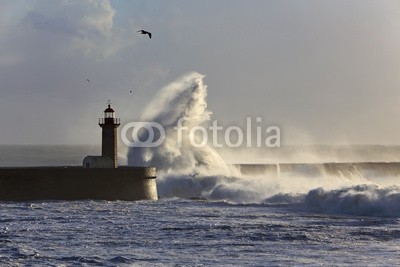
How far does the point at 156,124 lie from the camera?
141 feet

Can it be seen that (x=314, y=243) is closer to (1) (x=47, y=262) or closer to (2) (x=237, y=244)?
(2) (x=237, y=244)

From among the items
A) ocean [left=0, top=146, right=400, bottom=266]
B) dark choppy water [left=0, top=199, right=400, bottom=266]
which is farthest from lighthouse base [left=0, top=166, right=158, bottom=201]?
dark choppy water [left=0, top=199, right=400, bottom=266]

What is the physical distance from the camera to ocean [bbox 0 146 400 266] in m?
17.8

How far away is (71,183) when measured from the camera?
31.2 m

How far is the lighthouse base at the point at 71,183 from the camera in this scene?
101 ft

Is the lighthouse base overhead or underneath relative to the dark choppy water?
overhead

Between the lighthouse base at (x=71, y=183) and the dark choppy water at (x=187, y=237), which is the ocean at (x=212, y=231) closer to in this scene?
the dark choppy water at (x=187, y=237)

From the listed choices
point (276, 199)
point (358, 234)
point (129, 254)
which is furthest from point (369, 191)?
point (129, 254)

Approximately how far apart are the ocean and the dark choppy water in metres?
0.02

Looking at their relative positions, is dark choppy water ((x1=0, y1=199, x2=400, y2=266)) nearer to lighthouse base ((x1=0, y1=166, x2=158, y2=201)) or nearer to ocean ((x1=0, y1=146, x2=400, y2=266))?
ocean ((x1=0, y1=146, x2=400, y2=266))

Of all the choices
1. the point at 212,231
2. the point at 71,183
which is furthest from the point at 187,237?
the point at 71,183

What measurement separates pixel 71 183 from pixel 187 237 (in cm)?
1109

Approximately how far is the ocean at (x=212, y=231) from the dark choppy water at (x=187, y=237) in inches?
0.7

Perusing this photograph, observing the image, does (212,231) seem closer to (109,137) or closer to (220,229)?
(220,229)
